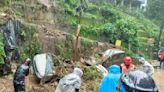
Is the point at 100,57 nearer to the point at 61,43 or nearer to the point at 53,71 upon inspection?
the point at 61,43

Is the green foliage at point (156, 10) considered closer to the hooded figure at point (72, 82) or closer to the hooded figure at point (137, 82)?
the hooded figure at point (72, 82)

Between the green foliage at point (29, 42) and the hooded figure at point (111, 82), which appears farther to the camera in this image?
the green foliage at point (29, 42)

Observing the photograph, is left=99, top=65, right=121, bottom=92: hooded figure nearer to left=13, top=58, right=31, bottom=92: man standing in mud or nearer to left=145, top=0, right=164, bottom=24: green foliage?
left=13, top=58, right=31, bottom=92: man standing in mud

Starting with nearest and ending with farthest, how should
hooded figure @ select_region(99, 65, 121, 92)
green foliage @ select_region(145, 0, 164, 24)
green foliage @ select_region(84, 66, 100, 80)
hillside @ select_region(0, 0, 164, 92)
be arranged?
1. hooded figure @ select_region(99, 65, 121, 92)
2. green foliage @ select_region(84, 66, 100, 80)
3. hillside @ select_region(0, 0, 164, 92)
4. green foliage @ select_region(145, 0, 164, 24)

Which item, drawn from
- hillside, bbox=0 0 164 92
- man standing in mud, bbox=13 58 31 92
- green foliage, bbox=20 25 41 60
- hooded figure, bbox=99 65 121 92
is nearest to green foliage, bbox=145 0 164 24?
hillside, bbox=0 0 164 92

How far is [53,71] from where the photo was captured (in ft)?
45.6

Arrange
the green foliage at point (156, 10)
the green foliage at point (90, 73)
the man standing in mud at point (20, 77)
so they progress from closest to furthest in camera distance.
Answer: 1. the man standing in mud at point (20, 77)
2. the green foliage at point (90, 73)
3. the green foliage at point (156, 10)

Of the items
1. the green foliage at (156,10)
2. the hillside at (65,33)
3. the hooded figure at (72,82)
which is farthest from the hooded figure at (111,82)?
the green foliage at (156,10)

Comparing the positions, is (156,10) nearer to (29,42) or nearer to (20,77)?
(29,42)

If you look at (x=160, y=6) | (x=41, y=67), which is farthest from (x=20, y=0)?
(x=160, y=6)

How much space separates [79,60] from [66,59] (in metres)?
1.32

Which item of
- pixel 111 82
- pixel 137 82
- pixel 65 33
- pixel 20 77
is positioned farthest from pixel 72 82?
pixel 65 33

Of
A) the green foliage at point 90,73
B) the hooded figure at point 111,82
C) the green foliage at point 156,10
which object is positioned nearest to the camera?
the hooded figure at point 111,82

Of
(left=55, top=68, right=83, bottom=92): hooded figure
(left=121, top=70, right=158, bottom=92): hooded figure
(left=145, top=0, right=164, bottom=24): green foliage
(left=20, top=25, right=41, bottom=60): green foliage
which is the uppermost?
(left=121, top=70, right=158, bottom=92): hooded figure
